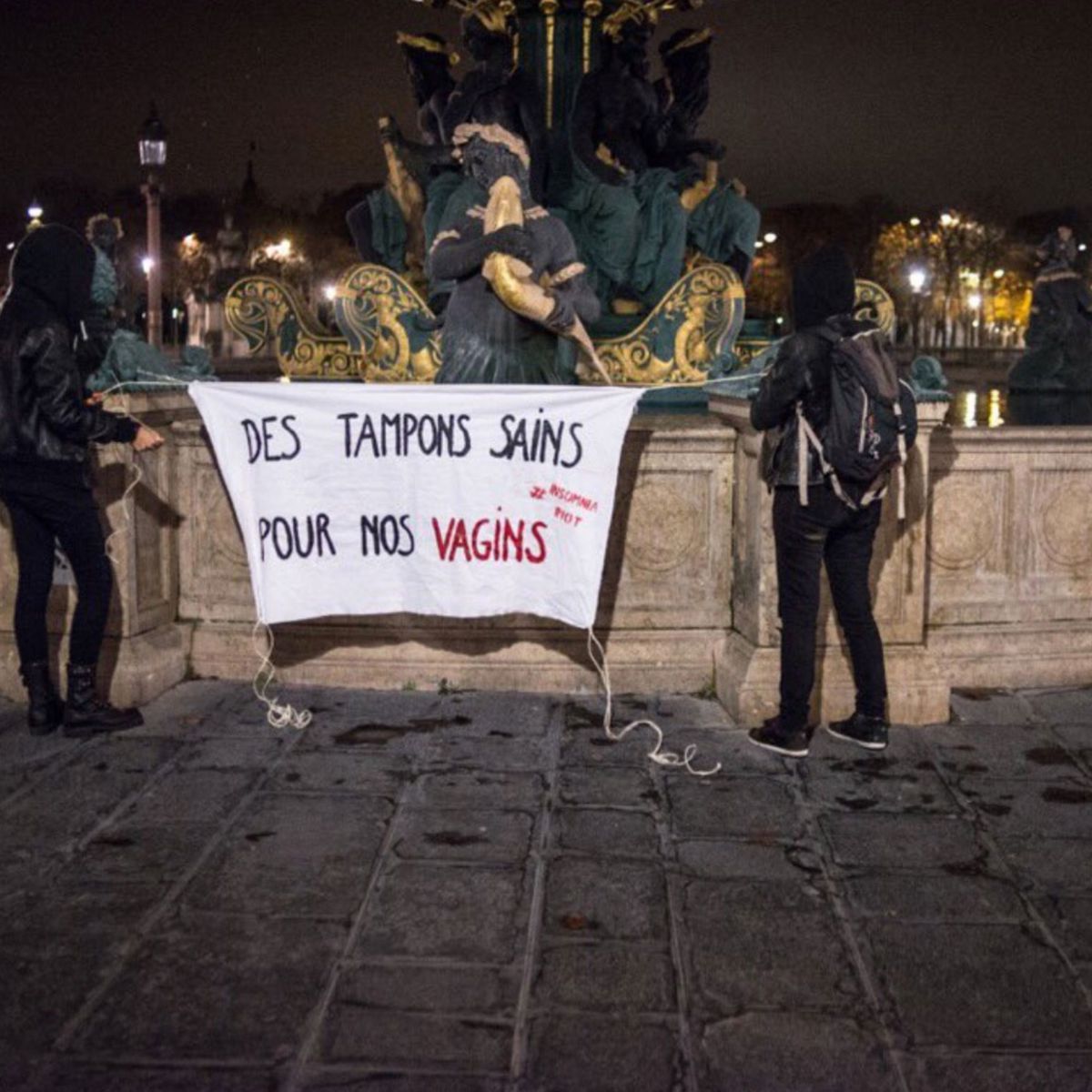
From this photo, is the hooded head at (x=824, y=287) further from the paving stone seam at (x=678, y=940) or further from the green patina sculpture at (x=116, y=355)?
the green patina sculpture at (x=116, y=355)

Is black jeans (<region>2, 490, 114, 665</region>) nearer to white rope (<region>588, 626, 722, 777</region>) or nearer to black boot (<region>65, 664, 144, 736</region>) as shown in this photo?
black boot (<region>65, 664, 144, 736</region>)

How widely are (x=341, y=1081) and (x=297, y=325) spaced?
11.9 m

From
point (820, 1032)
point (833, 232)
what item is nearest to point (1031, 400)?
point (820, 1032)

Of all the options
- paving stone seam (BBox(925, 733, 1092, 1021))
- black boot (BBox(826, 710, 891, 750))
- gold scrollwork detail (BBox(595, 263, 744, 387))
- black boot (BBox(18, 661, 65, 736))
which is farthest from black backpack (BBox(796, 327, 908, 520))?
gold scrollwork detail (BBox(595, 263, 744, 387))

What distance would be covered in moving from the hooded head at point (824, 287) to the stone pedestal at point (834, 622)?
37.7 inches

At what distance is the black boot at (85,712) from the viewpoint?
6.75 meters

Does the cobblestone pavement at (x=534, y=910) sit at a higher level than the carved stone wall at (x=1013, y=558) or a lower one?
lower

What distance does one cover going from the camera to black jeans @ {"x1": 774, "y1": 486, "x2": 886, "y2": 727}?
6.33 m

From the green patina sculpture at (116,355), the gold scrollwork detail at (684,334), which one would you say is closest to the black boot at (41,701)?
the green patina sculpture at (116,355)

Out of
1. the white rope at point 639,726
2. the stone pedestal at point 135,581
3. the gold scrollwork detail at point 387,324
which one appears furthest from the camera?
the gold scrollwork detail at point 387,324

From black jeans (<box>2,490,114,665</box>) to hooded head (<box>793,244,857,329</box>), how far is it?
10.6ft

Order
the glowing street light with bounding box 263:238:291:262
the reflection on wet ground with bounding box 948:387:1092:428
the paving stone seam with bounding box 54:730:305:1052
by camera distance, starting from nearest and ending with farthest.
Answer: the paving stone seam with bounding box 54:730:305:1052 < the reflection on wet ground with bounding box 948:387:1092:428 < the glowing street light with bounding box 263:238:291:262

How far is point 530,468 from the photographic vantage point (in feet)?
23.1

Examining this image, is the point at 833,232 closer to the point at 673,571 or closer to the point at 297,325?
the point at 297,325
